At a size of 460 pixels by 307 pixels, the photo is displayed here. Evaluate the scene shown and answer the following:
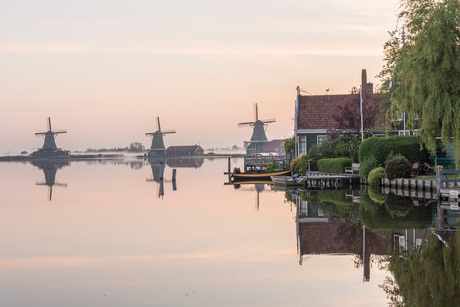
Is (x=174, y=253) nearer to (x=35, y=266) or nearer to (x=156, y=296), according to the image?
(x=35, y=266)

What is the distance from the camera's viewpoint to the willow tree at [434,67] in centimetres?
3045

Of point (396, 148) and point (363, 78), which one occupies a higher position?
point (363, 78)

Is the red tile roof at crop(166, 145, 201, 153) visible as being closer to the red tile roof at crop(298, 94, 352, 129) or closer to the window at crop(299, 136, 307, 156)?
the red tile roof at crop(298, 94, 352, 129)

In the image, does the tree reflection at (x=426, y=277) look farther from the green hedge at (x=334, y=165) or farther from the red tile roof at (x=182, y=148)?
the red tile roof at (x=182, y=148)

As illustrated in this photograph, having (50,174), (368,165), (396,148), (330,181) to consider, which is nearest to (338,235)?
(396,148)

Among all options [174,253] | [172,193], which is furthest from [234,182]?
[174,253]

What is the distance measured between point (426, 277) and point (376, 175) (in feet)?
99.0

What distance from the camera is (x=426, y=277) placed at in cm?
1355

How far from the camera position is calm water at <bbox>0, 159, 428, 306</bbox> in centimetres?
1291

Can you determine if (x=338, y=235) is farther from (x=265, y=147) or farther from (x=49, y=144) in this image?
(x=49, y=144)

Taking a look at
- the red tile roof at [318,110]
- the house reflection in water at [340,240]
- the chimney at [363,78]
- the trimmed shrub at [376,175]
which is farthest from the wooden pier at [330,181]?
the house reflection in water at [340,240]

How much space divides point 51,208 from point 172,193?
11.7 meters

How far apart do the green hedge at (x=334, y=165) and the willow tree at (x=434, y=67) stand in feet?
56.1

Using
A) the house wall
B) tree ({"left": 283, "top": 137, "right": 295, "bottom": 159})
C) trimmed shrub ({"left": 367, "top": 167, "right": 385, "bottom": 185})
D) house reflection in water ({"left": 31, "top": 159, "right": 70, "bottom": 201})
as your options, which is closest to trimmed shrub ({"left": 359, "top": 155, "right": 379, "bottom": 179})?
trimmed shrub ({"left": 367, "top": 167, "right": 385, "bottom": 185})
